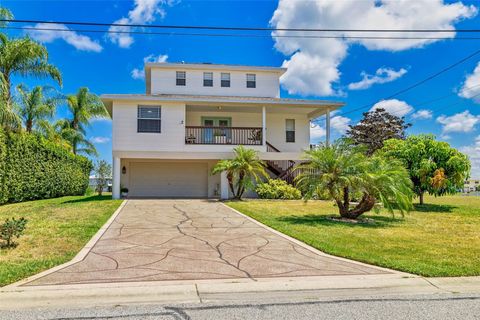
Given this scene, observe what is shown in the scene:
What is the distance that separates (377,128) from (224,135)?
83.8 feet

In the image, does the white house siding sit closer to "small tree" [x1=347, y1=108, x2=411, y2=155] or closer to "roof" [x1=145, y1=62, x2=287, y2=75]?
"roof" [x1=145, y1=62, x2=287, y2=75]

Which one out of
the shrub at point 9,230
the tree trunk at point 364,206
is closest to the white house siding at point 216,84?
the tree trunk at point 364,206

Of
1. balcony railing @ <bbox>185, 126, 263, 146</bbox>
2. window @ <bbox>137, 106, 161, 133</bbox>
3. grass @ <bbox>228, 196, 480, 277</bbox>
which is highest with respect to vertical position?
window @ <bbox>137, 106, 161, 133</bbox>

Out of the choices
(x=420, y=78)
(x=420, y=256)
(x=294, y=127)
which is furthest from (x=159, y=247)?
(x=420, y=78)

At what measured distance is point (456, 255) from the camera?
6746mm

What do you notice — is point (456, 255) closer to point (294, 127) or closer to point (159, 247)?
point (159, 247)

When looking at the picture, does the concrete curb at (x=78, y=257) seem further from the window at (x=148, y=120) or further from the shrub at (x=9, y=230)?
the window at (x=148, y=120)

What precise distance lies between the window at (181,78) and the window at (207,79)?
1213 mm

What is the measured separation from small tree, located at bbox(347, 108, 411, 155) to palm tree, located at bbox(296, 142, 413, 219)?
29778 millimetres

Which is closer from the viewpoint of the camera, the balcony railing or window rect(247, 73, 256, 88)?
the balcony railing

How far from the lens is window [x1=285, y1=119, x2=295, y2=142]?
23156 mm

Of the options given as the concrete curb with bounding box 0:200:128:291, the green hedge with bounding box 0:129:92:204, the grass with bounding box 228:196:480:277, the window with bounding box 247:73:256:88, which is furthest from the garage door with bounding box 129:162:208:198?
the concrete curb with bounding box 0:200:128:291

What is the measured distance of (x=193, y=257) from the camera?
6414 millimetres

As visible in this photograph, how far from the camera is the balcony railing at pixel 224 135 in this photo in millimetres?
19953
